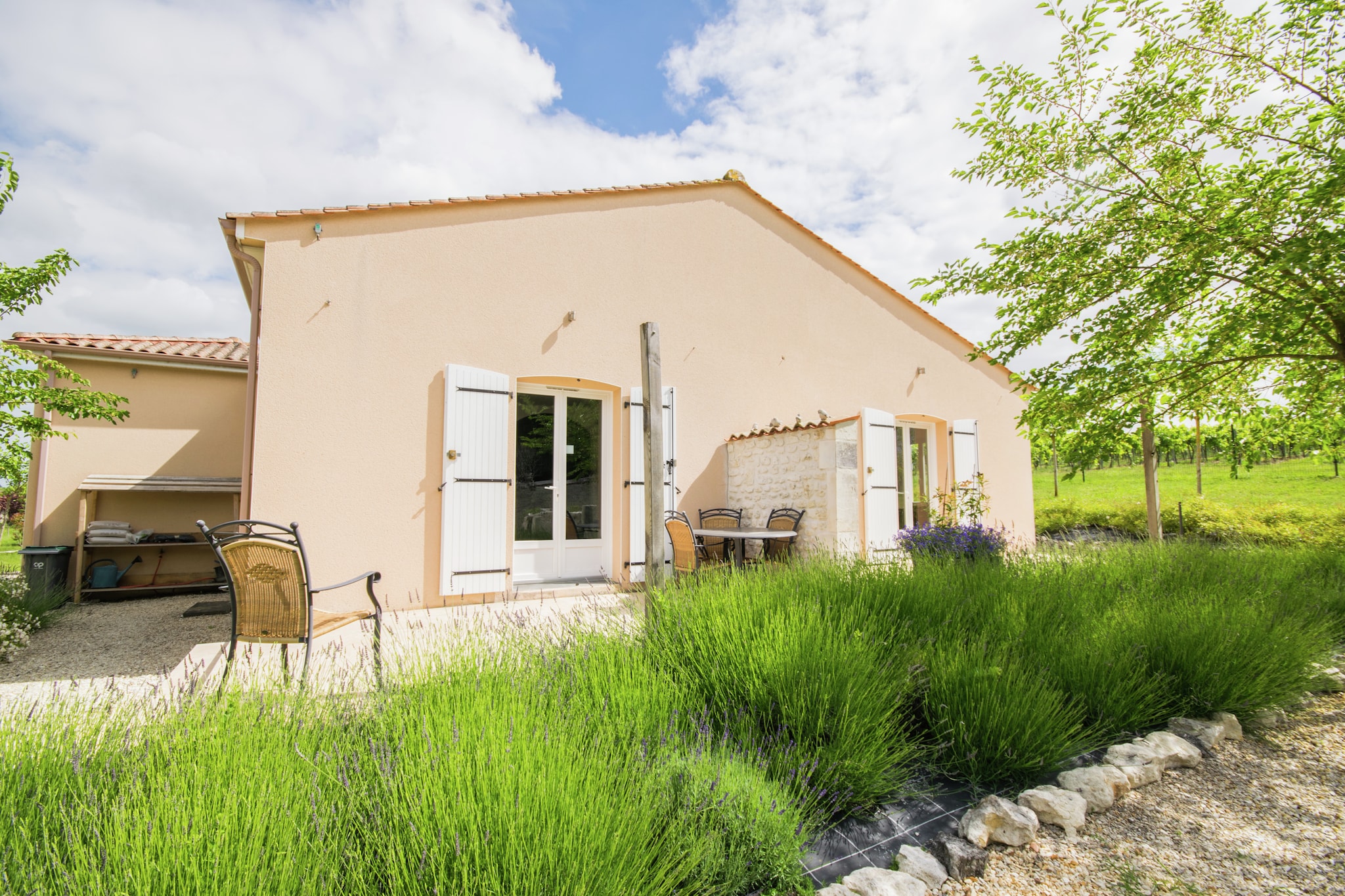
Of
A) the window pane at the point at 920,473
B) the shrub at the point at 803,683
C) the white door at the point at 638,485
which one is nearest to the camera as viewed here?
the shrub at the point at 803,683

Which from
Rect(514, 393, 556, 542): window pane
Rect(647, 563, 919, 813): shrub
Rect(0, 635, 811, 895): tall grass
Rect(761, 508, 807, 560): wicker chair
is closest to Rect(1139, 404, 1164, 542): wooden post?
Rect(761, 508, 807, 560): wicker chair

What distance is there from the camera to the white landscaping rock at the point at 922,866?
170 centimetres

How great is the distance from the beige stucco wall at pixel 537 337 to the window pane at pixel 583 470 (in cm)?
26

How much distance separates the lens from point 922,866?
174 centimetres

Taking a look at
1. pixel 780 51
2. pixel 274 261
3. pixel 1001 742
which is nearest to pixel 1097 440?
pixel 1001 742

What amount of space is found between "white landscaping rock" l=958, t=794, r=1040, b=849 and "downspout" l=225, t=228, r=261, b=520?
539 centimetres

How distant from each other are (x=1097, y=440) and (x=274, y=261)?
648cm

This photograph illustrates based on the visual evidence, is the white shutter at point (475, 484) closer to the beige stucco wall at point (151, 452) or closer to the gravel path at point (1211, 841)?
the beige stucco wall at point (151, 452)

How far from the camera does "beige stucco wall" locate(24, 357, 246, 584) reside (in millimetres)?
6551

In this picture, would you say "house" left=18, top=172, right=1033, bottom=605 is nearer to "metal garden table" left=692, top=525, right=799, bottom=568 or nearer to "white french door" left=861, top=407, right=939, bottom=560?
"white french door" left=861, top=407, right=939, bottom=560

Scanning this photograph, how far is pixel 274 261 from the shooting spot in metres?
5.11

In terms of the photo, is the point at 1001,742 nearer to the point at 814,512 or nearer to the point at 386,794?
the point at 386,794

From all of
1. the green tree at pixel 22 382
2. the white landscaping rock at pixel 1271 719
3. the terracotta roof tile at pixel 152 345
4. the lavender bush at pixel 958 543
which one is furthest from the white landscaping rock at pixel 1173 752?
the terracotta roof tile at pixel 152 345

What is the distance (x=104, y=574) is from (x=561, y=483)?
4.93m
